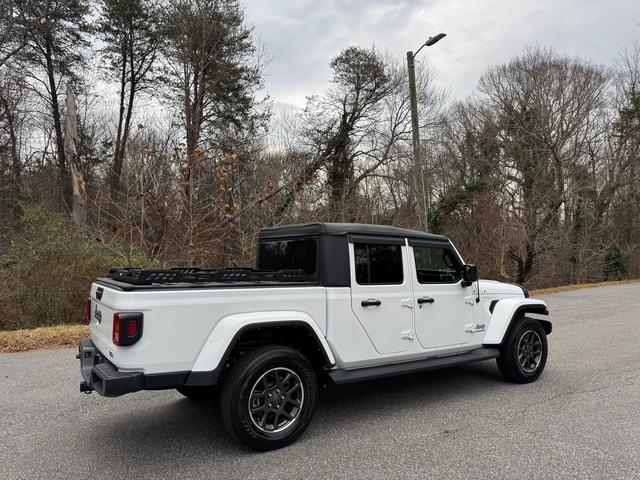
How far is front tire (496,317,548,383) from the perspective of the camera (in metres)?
5.48

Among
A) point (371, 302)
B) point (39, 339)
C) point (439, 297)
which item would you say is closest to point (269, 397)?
point (371, 302)

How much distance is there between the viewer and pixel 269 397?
3.82 m

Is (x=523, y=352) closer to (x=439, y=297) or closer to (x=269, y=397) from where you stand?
(x=439, y=297)

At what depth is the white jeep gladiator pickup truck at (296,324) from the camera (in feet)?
11.4

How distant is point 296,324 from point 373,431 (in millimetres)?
1207

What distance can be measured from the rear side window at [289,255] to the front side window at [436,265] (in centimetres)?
114

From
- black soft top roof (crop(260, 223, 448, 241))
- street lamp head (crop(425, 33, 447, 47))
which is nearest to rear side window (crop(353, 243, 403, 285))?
black soft top roof (crop(260, 223, 448, 241))

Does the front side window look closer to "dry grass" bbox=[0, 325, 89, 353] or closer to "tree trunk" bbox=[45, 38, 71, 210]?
"dry grass" bbox=[0, 325, 89, 353]

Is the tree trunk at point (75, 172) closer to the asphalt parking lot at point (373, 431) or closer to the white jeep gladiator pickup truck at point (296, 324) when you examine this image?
the asphalt parking lot at point (373, 431)

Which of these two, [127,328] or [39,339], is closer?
[127,328]

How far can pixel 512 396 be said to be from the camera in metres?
5.12

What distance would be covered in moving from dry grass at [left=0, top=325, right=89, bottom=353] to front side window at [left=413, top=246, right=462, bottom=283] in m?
6.09

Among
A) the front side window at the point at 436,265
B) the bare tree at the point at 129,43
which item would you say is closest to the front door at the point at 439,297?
the front side window at the point at 436,265

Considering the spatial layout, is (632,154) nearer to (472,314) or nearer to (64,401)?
(472,314)
